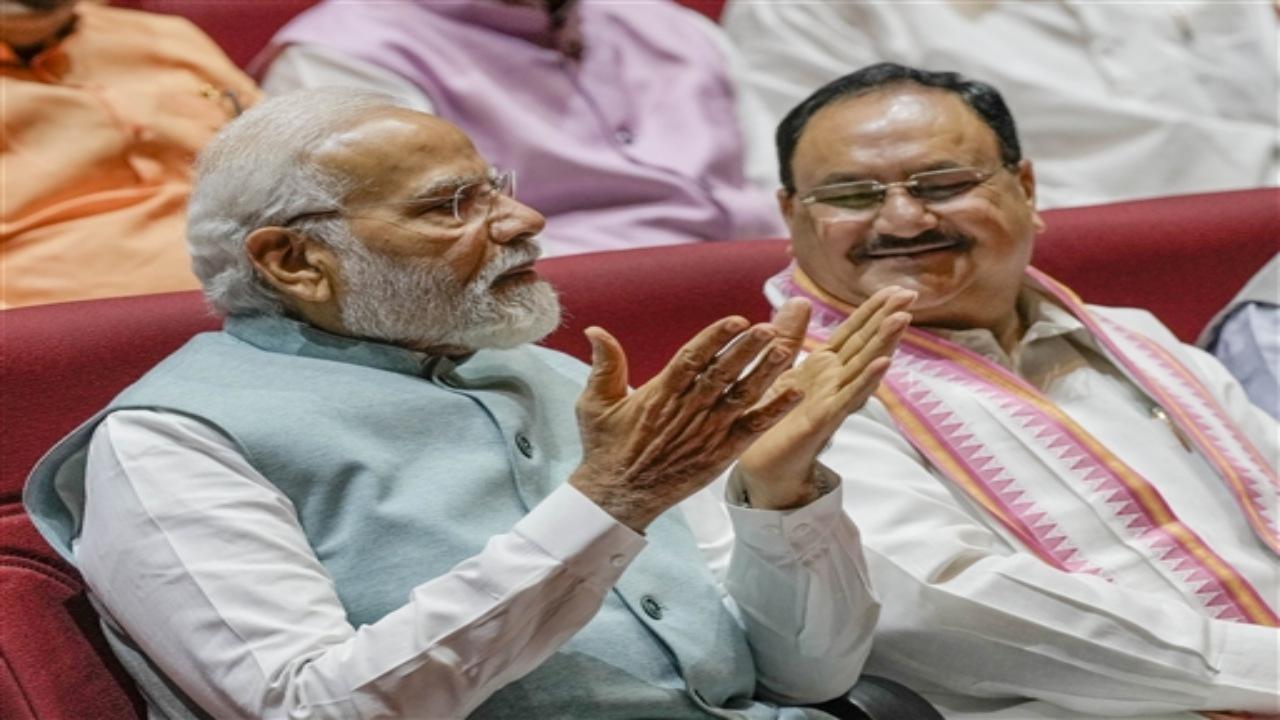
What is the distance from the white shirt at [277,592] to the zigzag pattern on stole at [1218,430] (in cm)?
84

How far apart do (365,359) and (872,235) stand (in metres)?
0.59

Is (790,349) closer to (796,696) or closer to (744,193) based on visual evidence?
(796,696)

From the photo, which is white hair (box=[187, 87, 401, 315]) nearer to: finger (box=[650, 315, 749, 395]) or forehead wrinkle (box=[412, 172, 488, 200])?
forehead wrinkle (box=[412, 172, 488, 200])

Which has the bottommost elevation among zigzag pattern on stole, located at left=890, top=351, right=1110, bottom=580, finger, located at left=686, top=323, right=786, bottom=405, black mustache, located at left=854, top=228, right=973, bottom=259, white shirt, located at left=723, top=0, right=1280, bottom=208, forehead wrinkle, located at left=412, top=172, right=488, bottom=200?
white shirt, located at left=723, top=0, right=1280, bottom=208

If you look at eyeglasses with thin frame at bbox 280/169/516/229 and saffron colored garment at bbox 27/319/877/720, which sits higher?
eyeglasses with thin frame at bbox 280/169/516/229

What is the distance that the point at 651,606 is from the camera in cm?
140

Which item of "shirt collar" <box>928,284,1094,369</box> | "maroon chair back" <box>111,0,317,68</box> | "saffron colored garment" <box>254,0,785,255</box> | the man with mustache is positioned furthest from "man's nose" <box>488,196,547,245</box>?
"maroon chair back" <box>111,0,317,68</box>

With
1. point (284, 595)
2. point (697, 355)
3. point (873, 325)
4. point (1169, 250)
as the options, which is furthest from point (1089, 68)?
point (284, 595)

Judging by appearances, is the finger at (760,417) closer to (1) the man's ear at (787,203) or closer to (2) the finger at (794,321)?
(2) the finger at (794,321)

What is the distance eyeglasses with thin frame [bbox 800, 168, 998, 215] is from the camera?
1.74m

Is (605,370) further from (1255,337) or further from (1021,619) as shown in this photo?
(1255,337)

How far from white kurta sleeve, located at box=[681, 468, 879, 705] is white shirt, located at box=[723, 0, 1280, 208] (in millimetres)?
1406

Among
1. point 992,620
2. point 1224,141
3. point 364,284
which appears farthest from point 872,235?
Answer: point 1224,141

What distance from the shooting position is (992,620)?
1.49 meters
